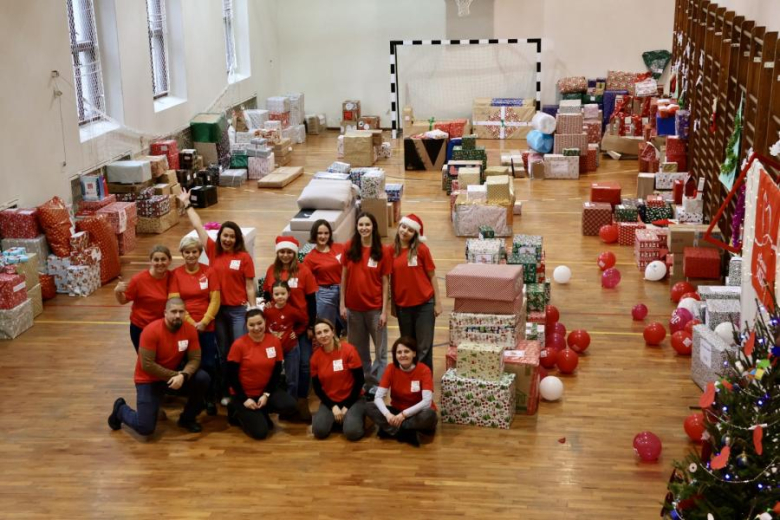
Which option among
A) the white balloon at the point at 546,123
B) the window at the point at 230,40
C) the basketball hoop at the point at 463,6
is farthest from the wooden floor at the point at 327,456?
the basketball hoop at the point at 463,6

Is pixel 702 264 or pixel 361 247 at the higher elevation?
pixel 361 247

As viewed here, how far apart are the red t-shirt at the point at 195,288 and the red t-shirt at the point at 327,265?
972 mm

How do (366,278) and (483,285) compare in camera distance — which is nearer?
(366,278)

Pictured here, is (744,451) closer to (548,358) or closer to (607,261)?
(548,358)

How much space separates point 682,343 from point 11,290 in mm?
7304

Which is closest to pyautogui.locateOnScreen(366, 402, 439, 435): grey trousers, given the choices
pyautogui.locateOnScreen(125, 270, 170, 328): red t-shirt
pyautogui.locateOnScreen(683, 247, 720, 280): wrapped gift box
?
pyautogui.locateOnScreen(125, 270, 170, 328): red t-shirt

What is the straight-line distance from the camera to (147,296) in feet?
28.4

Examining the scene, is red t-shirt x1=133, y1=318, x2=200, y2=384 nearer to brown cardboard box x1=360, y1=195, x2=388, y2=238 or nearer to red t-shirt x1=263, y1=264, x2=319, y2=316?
red t-shirt x1=263, y1=264, x2=319, y2=316

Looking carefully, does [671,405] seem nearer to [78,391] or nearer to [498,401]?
[498,401]

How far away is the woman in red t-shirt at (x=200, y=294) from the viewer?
871cm

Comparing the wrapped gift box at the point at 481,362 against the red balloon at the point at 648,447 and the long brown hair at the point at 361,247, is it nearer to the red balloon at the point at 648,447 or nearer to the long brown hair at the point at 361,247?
the long brown hair at the point at 361,247

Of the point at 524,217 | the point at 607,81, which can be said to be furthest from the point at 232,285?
the point at 607,81

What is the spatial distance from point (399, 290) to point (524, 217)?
7658mm

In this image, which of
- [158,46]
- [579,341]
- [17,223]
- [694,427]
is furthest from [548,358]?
[158,46]
